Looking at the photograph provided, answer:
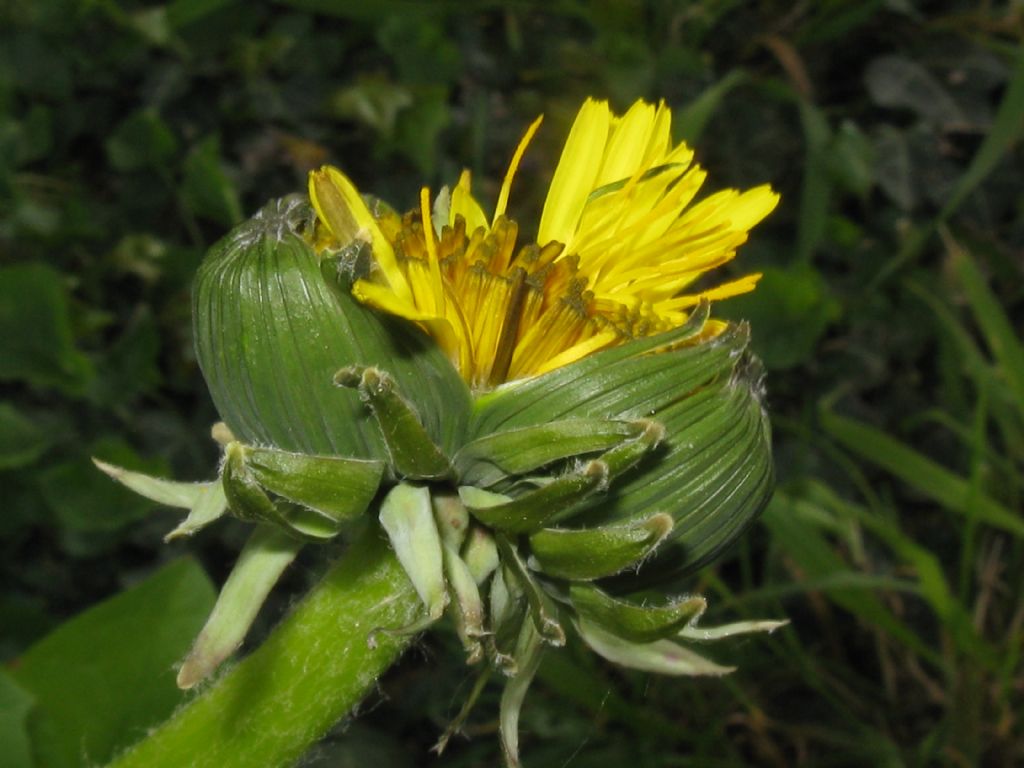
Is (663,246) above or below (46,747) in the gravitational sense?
above

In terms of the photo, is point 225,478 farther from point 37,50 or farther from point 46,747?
point 37,50

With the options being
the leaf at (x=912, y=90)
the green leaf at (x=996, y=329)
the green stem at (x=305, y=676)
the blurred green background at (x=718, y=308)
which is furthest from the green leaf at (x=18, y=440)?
the leaf at (x=912, y=90)

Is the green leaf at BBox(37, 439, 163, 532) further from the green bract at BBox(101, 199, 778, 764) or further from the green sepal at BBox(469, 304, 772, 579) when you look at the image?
the green sepal at BBox(469, 304, 772, 579)

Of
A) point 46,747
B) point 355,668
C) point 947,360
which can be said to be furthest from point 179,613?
point 947,360

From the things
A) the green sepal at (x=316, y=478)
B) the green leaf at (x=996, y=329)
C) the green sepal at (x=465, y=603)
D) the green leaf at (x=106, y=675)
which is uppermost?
the green sepal at (x=316, y=478)

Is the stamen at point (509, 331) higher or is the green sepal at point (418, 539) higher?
the stamen at point (509, 331)

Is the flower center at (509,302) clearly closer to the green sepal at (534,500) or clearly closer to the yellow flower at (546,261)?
the yellow flower at (546,261)
